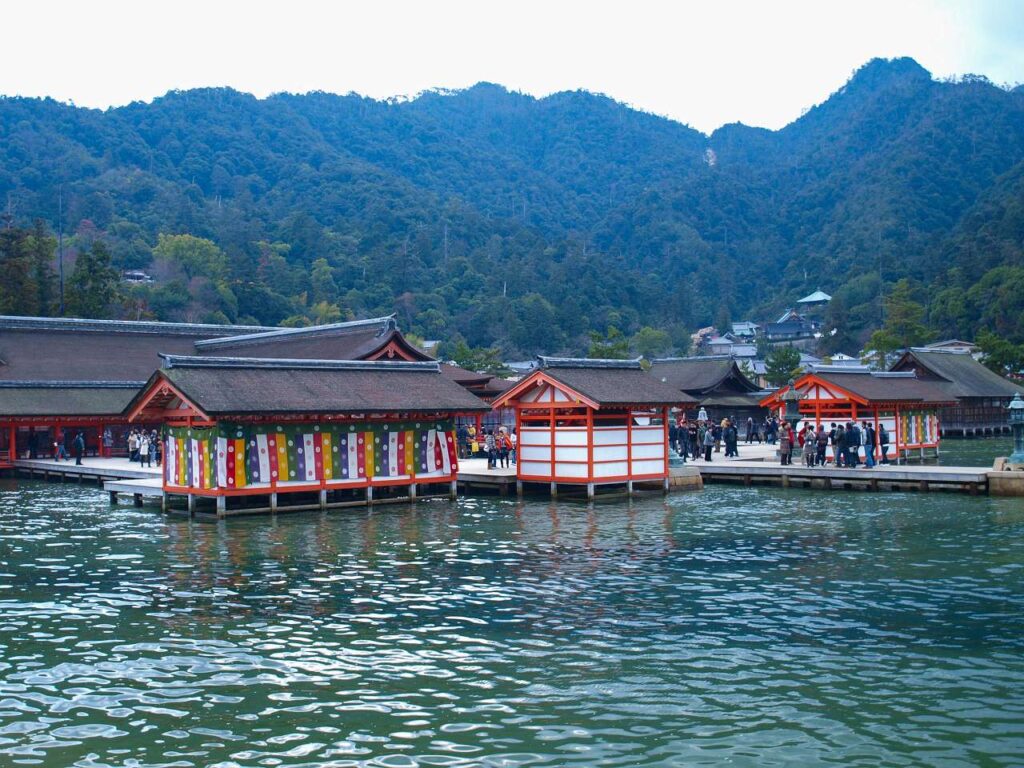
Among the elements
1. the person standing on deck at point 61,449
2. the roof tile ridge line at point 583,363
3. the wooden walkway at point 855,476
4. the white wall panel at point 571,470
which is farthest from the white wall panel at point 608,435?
the person standing on deck at point 61,449

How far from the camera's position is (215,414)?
Answer: 26.5 m

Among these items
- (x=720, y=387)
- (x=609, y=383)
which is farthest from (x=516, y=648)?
(x=720, y=387)

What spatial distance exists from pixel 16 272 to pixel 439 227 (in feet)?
254

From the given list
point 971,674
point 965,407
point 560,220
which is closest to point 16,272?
point 965,407

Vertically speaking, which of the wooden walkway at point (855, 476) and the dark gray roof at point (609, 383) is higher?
the dark gray roof at point (609, 383)

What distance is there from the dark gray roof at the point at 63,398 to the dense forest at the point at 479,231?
29.9 metres

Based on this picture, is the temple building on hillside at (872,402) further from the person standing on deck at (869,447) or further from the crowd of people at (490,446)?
the crowd of people at (490,446)

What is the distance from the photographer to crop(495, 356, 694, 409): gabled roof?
1223 inches

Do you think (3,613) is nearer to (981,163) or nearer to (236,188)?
(236,188)

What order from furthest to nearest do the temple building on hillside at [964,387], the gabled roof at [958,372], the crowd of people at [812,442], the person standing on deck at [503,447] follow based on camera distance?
the temple building on hillside at [964,387] → the gabled roof at [958,372] → the person standing on deck at [503,447] → the crowd of people at [812,442]

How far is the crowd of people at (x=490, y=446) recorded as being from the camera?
37.8 meters

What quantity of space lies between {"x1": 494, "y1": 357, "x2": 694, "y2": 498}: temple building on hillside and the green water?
701 centimetres

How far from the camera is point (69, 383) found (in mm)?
46750

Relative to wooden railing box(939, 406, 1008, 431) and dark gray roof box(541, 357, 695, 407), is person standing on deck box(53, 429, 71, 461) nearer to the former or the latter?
dark gray roof box(541, 357, 695, 407)
